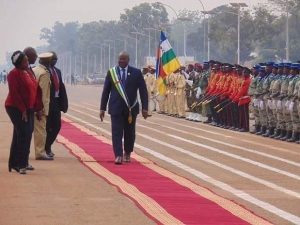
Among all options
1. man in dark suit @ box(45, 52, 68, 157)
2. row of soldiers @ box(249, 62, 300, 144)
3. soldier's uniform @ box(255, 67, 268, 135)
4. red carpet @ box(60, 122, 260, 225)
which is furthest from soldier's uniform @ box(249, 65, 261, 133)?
man in dark suit @ box(45, 52, 68, 157)

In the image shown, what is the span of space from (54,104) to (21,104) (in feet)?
9.67

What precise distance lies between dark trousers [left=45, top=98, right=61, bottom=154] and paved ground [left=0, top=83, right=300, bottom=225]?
35cm

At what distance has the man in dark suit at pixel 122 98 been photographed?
1931 cm

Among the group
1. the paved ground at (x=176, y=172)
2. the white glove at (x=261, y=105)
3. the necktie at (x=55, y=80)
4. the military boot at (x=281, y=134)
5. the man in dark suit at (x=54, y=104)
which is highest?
the necktie at (x=55, y=80)

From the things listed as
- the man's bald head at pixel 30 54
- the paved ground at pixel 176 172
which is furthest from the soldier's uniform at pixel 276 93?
the man's bald head at pixel 30 54

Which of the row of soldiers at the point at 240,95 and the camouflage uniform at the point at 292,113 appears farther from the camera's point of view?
the row of soldiers at the point at 240,95

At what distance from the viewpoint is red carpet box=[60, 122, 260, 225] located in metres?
12.6

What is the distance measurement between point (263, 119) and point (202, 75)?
7.55 meters

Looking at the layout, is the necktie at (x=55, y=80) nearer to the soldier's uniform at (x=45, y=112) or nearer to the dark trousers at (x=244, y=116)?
the soldier's uniform at (x=45, y=112)

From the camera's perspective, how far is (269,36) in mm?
99438

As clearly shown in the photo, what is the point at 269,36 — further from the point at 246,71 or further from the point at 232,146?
the point at 232,146

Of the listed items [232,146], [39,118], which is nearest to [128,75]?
[39,118]

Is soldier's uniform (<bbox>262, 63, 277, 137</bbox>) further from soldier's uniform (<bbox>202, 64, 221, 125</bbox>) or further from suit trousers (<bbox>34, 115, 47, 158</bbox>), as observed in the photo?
suit trousers (<bbox>34, 115, 47, 158</bbox>)

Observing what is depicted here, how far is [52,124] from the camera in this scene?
20312 millimetres
